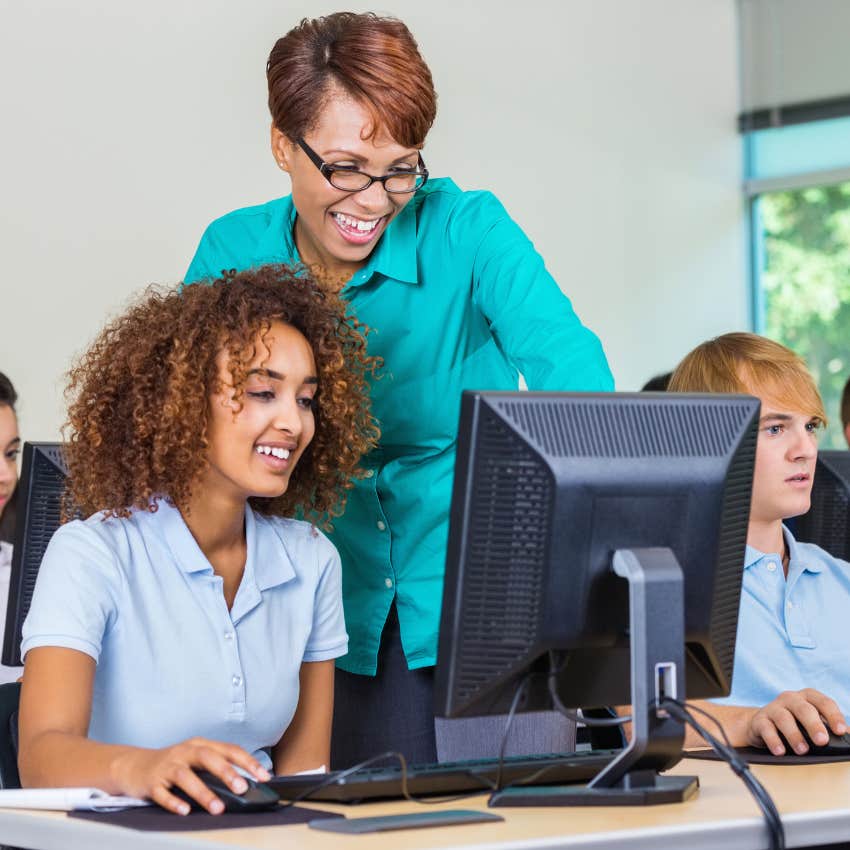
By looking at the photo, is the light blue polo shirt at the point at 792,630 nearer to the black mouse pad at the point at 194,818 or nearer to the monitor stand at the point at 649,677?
the monitor stand at the point at 649,677

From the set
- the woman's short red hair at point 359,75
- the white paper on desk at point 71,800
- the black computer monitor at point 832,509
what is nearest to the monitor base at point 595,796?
the white paper on desk at point 71,800

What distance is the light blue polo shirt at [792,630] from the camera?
1.89 meters

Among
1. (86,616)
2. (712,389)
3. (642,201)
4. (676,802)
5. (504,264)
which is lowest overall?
(676,802)

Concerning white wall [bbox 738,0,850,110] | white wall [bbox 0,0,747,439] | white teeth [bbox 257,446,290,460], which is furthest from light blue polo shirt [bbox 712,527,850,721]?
white wall [bbox 738,0,850,110]

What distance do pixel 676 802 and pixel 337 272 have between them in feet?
3.16

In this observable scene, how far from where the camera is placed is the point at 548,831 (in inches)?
43.8

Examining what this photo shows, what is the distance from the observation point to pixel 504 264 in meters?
1.85

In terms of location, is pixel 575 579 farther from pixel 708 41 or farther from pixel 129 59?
pixel 708 41

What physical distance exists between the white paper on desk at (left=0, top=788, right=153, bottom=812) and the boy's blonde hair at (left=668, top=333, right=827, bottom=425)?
110 centimetres

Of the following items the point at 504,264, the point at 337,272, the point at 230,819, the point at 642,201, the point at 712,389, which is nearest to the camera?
the point at 230,819

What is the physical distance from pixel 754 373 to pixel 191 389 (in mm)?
889

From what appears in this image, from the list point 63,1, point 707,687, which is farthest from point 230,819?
point 63,1

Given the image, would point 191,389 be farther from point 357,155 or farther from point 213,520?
point 357,155

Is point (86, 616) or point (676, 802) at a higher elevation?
point (86, 616)
